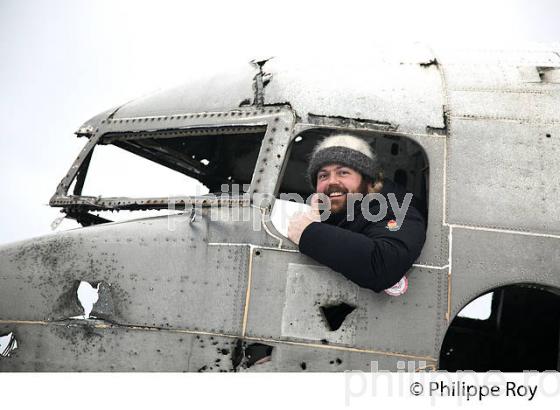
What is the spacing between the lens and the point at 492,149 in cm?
454

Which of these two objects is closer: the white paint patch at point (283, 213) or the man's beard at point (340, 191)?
the white paint patch at point (283, 213)

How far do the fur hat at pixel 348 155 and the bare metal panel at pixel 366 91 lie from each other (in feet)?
0.80

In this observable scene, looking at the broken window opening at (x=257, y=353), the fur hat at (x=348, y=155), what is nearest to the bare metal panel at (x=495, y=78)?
the fur hat at (x=348, y=155)

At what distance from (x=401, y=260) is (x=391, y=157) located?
262cm

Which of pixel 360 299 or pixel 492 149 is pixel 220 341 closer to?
pixel 360 299

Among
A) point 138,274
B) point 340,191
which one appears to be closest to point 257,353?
point 138,274

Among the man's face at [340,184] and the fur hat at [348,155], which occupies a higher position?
the fur hat at [348,155]

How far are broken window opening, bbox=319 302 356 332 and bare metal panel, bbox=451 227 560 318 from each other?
30.3 inches

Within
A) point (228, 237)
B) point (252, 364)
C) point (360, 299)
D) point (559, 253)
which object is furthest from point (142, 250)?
point (559, 253)

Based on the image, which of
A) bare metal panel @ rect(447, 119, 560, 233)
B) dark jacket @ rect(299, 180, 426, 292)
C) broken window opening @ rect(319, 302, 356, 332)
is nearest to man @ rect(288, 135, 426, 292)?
dark jacket @ rect(299, 180, 426, 292)

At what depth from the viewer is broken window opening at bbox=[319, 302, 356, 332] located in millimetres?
4215

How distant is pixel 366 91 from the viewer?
15.8ft

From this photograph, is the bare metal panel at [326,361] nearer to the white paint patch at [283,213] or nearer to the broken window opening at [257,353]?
the broken window opening at [257,353]

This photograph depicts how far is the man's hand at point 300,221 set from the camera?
14.0 feet
